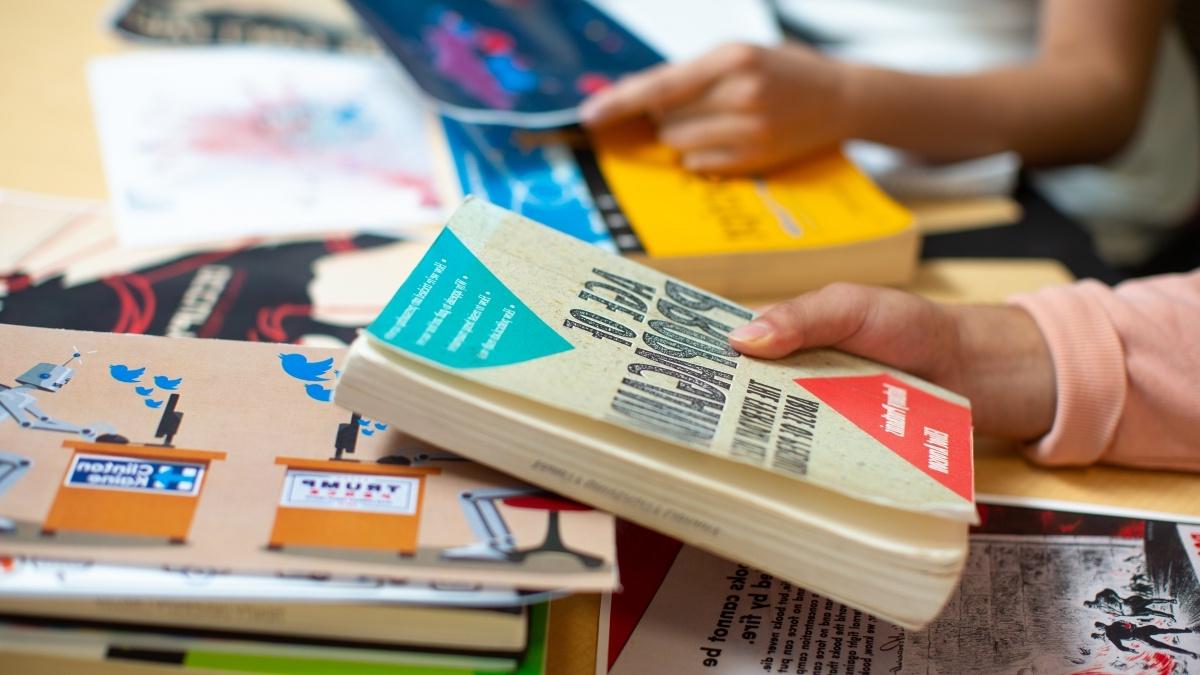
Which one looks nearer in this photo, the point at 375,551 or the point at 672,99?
the point at 375,551

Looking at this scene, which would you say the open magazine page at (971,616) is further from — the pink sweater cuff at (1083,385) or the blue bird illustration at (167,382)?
the blue bird illustration at (167,382)

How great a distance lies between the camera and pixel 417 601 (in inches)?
14.8

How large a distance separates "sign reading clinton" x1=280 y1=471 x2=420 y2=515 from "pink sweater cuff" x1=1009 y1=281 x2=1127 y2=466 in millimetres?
363

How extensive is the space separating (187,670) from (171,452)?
0.29 feet

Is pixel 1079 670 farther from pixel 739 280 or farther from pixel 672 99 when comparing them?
pixel 672 99

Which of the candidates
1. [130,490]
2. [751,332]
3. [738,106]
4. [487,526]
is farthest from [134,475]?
[738,106]

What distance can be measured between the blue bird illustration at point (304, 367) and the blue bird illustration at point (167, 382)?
0.16ft

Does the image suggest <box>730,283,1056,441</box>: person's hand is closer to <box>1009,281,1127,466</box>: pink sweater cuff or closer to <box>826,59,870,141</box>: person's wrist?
<box>1009,281,1127,466</box>: pink sweater cuff

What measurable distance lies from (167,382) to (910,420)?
35cm

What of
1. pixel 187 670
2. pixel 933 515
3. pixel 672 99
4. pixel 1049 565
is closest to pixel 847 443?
pixel 933 515

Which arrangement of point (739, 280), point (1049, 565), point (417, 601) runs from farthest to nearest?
point (739, 280) → point (1049, 565) → point (417, 601)

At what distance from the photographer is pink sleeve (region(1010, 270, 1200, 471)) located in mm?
545

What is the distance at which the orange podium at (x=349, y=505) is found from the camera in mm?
386

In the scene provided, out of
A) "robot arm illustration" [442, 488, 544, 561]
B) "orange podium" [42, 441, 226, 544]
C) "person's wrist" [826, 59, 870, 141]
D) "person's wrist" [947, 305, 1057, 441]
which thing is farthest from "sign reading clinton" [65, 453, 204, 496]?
"person's wrist" [826, 59, 870, 141]
